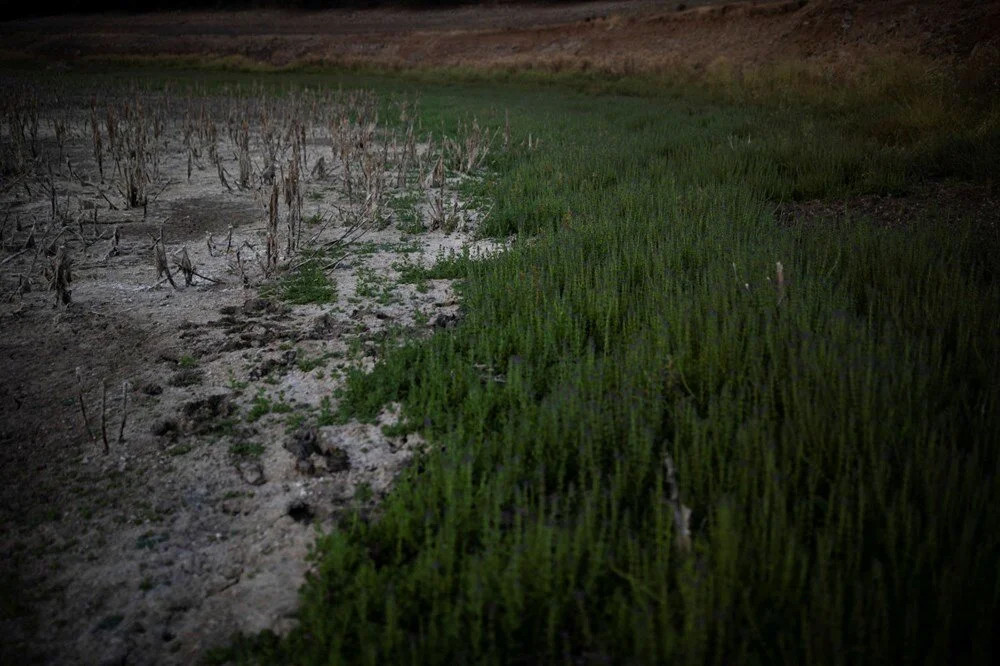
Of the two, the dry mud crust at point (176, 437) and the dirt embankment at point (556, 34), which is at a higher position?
the dirt embankment at point (556, 34)

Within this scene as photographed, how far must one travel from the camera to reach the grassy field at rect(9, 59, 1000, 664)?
1.90 meters

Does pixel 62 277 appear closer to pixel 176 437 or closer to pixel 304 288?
pixel 304 288

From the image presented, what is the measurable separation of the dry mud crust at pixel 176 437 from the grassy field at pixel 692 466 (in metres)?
0.27

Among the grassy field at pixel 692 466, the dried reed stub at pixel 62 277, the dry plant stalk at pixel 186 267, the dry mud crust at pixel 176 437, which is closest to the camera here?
the grassy field at pixel 692 466

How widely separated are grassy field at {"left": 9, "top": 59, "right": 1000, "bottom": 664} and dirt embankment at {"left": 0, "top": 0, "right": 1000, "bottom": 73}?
39.4ft

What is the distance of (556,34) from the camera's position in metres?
33.0

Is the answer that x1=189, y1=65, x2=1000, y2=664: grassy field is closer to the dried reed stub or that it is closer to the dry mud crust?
the dry mud crust

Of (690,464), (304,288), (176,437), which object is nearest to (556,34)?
(304,288)

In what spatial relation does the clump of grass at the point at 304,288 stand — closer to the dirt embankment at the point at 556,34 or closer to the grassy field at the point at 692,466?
the grassy field at the point at 692,466

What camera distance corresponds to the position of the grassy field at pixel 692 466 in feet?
6.21

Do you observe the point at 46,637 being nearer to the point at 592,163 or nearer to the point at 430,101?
the point at 592,163

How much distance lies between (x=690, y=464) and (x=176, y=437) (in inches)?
97.2

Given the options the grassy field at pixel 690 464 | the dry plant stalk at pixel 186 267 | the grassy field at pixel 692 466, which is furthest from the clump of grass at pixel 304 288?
the grassy field at pixel 692 466

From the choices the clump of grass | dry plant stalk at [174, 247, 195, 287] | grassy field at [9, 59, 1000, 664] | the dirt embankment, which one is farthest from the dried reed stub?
the dirt embankment
